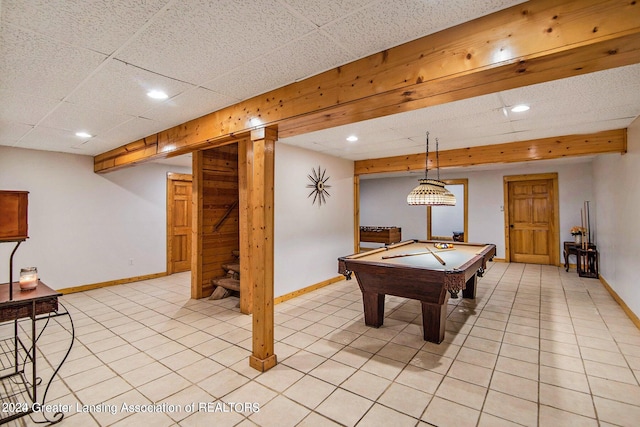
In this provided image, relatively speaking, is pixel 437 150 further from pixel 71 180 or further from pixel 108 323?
pixel 71 180

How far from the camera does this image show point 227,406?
2.18 meters

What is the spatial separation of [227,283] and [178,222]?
2.65m

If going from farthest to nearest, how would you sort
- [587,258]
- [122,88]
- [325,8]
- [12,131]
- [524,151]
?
[587,258] < [524,151] < [12,131] < [122,88] < [325,8]

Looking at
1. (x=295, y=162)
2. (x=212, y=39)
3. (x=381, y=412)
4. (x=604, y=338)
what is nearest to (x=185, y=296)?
(x=295, y=162)

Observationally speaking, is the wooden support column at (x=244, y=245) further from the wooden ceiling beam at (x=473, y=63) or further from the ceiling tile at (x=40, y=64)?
the ceiling tile at (x=40, y=64)

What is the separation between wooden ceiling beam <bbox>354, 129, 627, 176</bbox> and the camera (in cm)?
394

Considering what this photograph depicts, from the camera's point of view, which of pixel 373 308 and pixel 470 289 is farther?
pixel 470 289

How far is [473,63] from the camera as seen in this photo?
162cm

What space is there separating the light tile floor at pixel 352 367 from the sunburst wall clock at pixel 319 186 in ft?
5.92

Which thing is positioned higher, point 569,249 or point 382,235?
point 382,235

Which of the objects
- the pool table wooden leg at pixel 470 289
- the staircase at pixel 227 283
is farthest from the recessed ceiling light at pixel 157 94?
the pool table wooden leg at pixel 470 289

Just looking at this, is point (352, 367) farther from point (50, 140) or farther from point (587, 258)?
point (587, 258)

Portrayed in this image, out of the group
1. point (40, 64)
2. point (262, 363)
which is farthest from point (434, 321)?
point (40, 64)

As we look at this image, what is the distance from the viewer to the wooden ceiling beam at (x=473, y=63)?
1355 mm
